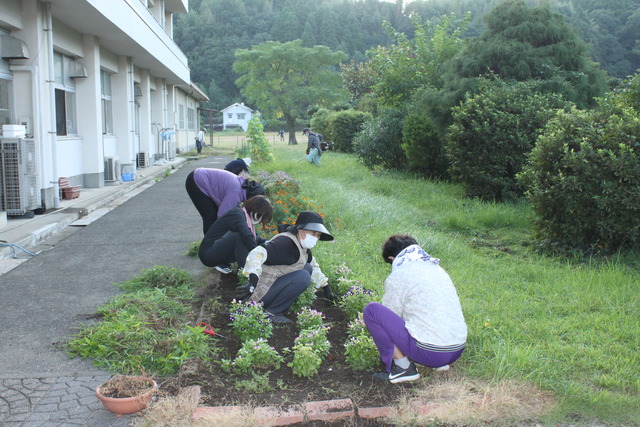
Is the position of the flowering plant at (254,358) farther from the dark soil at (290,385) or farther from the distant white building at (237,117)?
the distant white building at (237,117)

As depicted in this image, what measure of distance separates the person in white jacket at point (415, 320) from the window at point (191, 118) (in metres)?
38.5

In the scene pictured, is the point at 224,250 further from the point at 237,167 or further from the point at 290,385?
the point at 290,385

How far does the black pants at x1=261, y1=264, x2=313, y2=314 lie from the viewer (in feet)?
16.1

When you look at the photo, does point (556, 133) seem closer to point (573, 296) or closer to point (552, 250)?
point (552, 250)

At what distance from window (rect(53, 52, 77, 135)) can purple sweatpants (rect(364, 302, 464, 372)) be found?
10896 millimetres

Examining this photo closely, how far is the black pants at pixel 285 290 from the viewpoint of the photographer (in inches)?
193

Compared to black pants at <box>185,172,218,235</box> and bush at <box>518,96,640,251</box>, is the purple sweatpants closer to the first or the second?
black pants at <box>185,172,218,235</box>

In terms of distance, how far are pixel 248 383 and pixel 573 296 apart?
3456 mm

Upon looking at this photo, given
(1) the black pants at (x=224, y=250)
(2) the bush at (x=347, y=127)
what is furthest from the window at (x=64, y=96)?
(2) the bush at (x=347, y=127)

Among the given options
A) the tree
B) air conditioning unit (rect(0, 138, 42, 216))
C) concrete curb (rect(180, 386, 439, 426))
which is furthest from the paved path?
the tree

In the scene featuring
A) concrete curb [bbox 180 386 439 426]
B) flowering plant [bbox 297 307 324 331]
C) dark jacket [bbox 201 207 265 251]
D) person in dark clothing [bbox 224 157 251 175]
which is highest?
person in dark clothing [bbox 224 157 251 175]

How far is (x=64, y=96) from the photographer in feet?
43.3

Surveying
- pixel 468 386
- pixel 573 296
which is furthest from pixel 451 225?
pixel 468 386

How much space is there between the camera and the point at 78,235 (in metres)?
8.82
